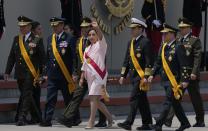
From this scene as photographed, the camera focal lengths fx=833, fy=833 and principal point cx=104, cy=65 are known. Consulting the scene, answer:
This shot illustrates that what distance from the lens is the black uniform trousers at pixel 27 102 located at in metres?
13.6

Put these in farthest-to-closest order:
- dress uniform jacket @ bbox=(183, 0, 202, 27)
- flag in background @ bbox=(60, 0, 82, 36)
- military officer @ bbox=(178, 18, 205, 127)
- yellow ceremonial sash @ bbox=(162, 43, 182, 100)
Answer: dress uniform jacket @ bbox=(183, 0, 202, 27)
flag in background @ bbox=(60, 0, 82, 36)
military officer @ bbox=(178, 18, 205, 127)
yellow ceremonial sash @ bbox=(162, 43, 182, 100)

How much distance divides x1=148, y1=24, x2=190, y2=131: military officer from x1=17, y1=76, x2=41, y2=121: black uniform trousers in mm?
2084

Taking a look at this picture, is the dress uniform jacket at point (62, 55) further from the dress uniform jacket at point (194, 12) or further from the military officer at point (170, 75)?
the dress uniform jacket at point (194, 12)

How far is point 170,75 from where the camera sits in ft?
42.2

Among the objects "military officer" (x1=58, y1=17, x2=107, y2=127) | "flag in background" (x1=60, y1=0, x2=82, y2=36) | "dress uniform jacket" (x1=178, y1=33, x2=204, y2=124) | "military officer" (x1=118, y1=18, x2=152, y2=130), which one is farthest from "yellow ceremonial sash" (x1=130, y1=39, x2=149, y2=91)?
"flag in background" (x1=60, y1=0, x2=82, y2=36)

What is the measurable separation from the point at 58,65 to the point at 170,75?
193 centimetres

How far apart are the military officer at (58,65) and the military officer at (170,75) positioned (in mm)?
1471

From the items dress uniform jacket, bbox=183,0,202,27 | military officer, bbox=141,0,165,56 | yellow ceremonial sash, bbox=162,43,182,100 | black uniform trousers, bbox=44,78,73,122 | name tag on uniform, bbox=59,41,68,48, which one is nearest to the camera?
yellow ceremonial sash, bbox=162,43,182,100

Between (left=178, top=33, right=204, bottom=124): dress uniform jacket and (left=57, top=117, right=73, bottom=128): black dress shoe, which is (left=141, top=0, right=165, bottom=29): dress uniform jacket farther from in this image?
(left=57, top=117, right=73, bottom=128): black dress shoe

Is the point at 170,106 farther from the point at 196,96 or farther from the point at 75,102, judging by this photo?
the point at 75,102

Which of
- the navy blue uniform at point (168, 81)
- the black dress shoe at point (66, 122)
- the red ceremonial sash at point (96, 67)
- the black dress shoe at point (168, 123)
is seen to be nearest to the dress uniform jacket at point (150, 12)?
the black dress shoe at point (168, 123)

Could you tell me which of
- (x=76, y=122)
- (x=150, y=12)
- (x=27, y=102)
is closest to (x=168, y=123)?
(x=76, y=122)

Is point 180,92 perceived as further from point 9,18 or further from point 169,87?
point 9,18

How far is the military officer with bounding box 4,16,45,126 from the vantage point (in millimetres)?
13711
